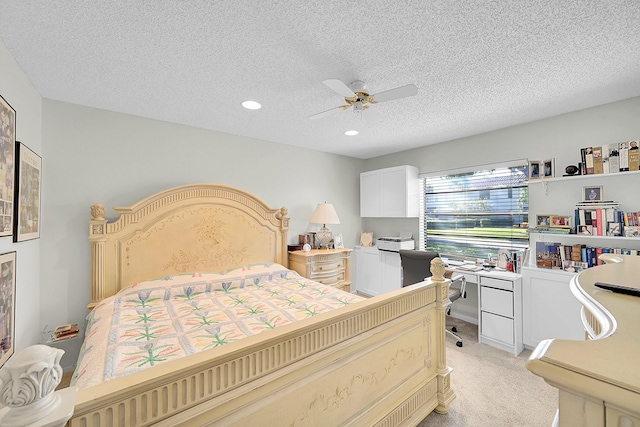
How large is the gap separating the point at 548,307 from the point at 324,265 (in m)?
2.45

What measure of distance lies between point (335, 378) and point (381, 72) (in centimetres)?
198

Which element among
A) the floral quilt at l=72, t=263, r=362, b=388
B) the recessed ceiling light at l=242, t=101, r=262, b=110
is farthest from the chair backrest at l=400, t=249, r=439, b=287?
the recessed ceiling light at l=242, t=101, r=262, b=110

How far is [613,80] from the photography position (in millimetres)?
2119

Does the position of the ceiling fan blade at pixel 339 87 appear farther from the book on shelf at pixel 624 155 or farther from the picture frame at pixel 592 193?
the picture frame at pixel 592 193

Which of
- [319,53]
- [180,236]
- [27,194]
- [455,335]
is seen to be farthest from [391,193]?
[27,194]

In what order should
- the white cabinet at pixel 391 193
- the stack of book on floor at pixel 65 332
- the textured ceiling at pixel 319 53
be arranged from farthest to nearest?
the white cabinet at pixel 391 193 < the stack of book on floor at pixel 65 332 < the textured ceiling at pixel 319 53

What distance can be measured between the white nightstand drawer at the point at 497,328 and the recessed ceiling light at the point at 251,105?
10.6 ft

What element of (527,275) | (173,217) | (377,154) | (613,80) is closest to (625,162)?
(613,80)

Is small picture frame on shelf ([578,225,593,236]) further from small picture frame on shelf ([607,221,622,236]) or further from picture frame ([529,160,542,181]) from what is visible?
picture frame ([529,160,542,181])

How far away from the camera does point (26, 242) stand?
2.03 meters

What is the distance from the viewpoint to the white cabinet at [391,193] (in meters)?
4.10

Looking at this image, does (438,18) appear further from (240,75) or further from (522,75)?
(240,75)

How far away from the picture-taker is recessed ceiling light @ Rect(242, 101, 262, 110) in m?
2.50

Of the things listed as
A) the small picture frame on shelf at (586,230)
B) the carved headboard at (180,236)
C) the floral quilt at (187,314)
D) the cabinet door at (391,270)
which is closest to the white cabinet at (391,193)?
the cabinet door at (391,270)
